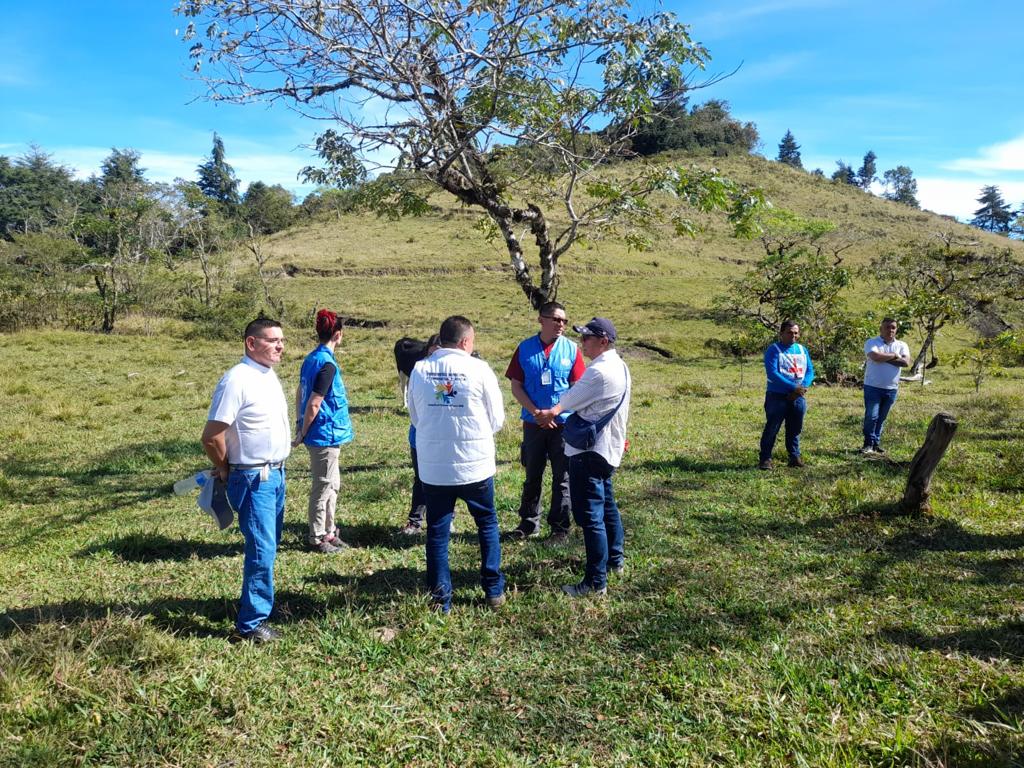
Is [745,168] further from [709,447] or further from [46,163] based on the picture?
[46,163]

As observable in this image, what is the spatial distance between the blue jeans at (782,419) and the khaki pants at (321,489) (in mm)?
5594

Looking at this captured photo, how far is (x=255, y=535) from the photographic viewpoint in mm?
4004

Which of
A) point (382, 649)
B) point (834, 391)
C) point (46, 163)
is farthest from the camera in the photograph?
point (46, 163)

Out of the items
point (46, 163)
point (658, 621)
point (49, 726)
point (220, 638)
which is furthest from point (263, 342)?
point (46, 163)

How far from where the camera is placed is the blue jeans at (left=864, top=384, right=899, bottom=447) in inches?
358

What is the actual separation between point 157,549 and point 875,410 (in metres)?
9.29

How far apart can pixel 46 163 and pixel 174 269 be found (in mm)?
70047

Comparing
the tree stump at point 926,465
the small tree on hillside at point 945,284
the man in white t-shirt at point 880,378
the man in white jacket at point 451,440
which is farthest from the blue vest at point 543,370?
the small tree on hillside at point 945,284

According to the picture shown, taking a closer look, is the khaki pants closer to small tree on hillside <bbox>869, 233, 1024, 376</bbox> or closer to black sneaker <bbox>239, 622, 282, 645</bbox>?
black sneaker <bbox>239, 622, 282, 645</bbox>

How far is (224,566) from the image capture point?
213 inches

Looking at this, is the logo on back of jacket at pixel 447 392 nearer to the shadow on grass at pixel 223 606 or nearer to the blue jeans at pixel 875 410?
the shadow on grass at pixel 223 606

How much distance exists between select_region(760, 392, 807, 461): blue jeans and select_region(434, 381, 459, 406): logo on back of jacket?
18.1ft

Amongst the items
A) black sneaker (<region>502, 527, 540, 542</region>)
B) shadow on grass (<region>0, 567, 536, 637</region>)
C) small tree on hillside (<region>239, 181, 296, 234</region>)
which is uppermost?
small tree on hillside (<region>239, 181, 296, 234</region>)

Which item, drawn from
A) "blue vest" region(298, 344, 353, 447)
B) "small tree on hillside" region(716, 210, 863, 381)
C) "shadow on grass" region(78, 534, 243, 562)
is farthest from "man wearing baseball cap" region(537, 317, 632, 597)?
"small tree on hillside" region(716, 210, 863, 381)
